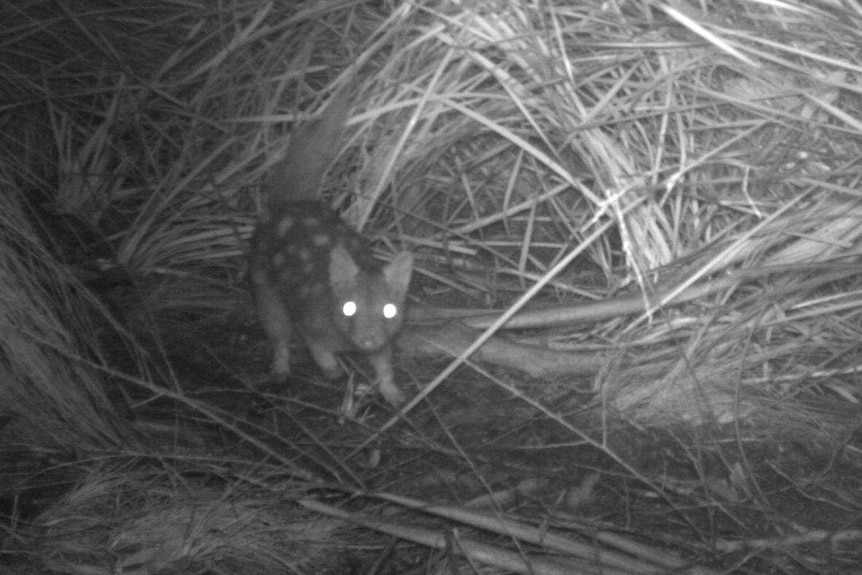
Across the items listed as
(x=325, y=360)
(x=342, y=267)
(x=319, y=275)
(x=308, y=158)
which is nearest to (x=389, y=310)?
(x=342, y=267)

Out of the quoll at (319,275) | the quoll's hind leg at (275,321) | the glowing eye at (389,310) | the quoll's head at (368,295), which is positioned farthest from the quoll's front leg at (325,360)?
the glowing eye at (389,310)

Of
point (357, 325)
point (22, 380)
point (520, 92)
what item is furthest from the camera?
point (520, 92)

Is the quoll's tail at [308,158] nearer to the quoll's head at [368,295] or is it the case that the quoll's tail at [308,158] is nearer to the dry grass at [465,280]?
the dry grass at [465,280]

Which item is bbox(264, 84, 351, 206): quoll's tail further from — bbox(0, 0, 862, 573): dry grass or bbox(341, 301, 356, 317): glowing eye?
bbox(341, 301, 356, 317): glowing eye

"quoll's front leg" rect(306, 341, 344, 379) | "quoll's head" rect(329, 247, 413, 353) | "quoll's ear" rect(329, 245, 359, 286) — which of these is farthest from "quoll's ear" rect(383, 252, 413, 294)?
"quoll's front leg" rect(306, 341, 344, 379)

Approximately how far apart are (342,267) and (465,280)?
2.44 ft

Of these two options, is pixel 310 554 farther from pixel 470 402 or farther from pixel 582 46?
pixel 582 46

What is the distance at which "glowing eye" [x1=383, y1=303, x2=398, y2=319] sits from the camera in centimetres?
466

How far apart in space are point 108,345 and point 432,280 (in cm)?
138

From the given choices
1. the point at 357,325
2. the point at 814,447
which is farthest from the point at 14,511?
the point at 814,447

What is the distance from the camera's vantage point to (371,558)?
13.4 feet

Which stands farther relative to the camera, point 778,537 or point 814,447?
point 814,447

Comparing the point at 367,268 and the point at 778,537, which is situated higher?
the point at 367,268

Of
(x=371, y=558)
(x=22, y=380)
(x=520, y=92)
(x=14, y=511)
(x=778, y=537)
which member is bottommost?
(x=778, y=537)
